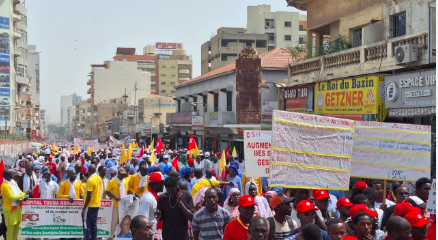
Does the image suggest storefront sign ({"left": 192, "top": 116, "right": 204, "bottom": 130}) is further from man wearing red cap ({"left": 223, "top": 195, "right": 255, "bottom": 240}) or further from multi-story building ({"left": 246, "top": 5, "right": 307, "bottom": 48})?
multi-story building ({"left": 246, "top": 5, "right": 307, "bottom": 48})

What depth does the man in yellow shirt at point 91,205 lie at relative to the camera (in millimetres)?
10648

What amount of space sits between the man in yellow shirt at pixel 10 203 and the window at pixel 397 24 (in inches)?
467

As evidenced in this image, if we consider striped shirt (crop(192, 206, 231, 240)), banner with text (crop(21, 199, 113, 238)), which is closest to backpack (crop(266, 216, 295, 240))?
striped shirt (crop(192, 206, 231, 240))

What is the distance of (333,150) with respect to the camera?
8.18 m

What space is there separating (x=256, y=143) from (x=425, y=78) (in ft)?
23.5

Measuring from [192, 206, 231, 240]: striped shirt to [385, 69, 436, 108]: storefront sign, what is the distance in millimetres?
9575

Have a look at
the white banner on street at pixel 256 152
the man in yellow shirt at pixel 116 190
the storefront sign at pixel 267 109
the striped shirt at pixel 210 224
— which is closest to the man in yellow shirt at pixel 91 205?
the man in yellow shirt at pixel 116 190

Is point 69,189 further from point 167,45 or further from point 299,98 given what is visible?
point 167,45

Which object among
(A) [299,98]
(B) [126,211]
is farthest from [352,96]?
(B) [126,211]

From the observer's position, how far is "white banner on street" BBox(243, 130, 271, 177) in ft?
32.3

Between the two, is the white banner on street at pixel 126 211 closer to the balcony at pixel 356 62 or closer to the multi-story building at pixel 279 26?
the balcony at pixel 356 62

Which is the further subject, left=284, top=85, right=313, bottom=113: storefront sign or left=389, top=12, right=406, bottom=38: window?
left=284, top=85, right=313, bottom=113: storefront sign

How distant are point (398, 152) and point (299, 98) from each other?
14.2 m

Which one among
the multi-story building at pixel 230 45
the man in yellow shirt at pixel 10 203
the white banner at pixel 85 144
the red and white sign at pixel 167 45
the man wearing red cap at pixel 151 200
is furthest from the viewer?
the red and white sign at pixel 167 45
